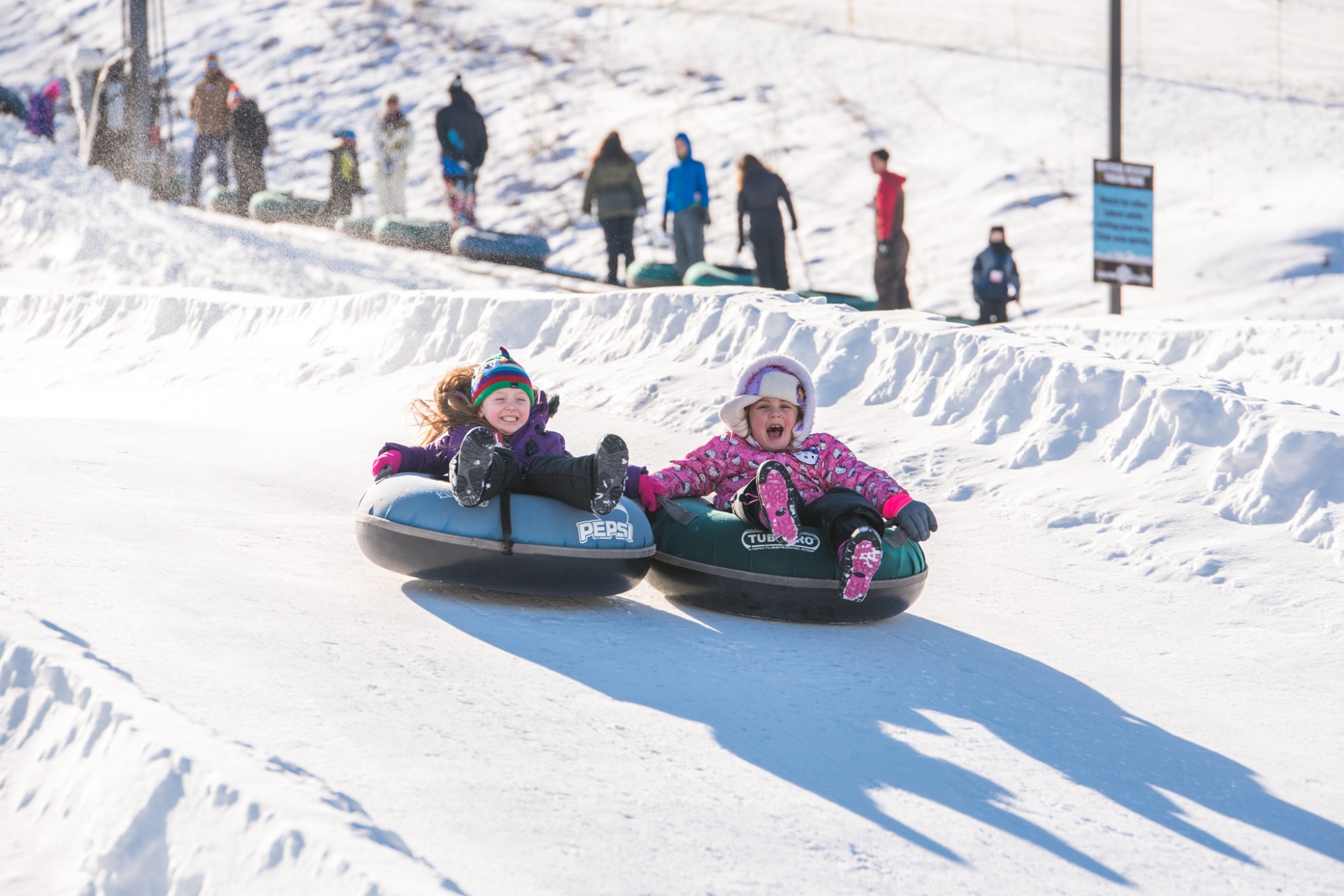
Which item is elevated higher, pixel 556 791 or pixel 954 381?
pixel 954 381

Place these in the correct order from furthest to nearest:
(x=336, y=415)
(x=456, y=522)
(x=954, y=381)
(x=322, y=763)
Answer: (x=336, y=415), (x=954, y=381), (x=456, y=522), (x=322, y=763)

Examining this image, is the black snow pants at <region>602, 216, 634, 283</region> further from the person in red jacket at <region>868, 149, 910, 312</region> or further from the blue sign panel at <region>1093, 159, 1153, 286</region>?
the blue sign panel at <region>1093, 159, 1153, 286</region>

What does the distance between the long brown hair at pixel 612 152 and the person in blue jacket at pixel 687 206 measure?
0.74 metres

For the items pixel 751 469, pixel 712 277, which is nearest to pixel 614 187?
pixel 712 277

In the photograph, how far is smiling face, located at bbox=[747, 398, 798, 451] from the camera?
5.33 m

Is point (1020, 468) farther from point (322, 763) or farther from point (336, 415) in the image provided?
point (322, 763)

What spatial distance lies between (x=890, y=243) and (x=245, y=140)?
8.96 meters

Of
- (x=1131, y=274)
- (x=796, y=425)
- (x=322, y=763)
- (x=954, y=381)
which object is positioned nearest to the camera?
(x=322, y=763)

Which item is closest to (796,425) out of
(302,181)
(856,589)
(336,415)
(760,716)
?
(856,589)

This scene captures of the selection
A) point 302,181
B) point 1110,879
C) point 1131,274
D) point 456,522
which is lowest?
point 1110,879

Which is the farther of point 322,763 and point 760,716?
point 760,716

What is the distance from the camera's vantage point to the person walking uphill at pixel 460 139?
1591 centimetres

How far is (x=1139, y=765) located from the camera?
155 inches

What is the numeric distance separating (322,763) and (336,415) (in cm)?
604
